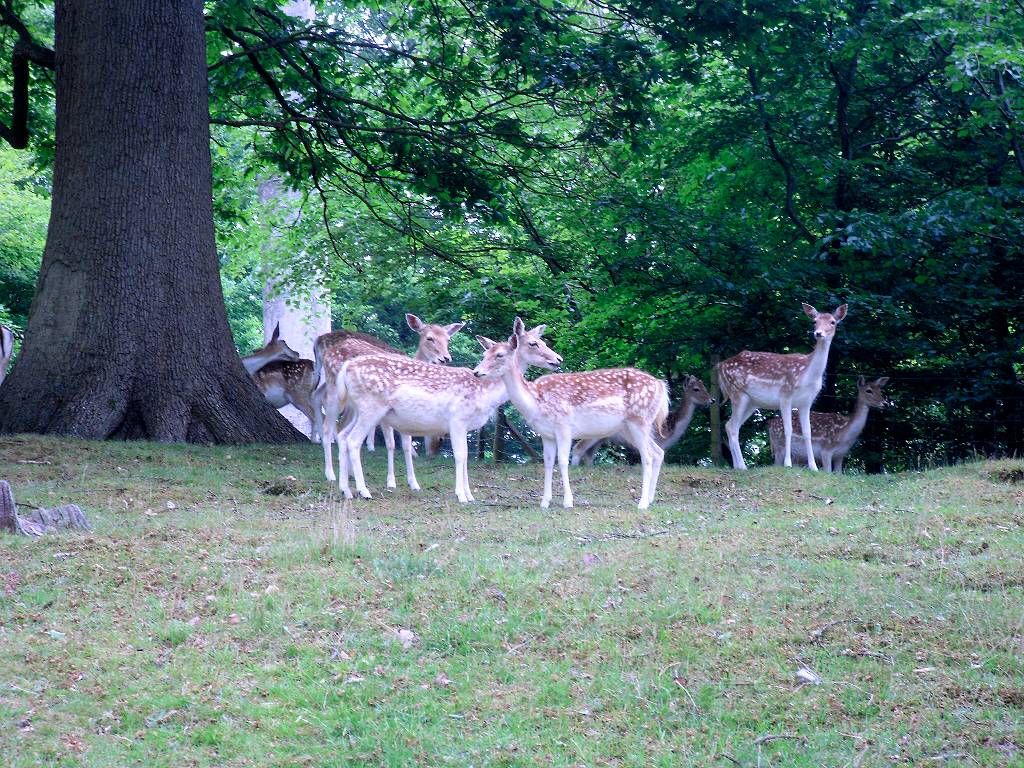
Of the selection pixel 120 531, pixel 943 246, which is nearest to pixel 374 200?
pixel 943 246

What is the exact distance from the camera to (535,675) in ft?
19.5

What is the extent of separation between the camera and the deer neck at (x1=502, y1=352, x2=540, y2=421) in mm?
10477

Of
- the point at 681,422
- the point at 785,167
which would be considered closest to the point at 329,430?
the point at 681,422

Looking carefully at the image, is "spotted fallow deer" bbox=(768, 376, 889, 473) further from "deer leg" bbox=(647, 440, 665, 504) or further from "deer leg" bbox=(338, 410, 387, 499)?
"deer leg" bbox=(338, 410, 387, 499)

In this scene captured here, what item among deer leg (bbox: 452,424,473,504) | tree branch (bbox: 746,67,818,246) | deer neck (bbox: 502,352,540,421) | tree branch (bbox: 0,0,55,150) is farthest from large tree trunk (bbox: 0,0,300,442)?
tree branch (bbox: 746,67,818,246)

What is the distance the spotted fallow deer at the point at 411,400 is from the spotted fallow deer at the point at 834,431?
21.5 ft

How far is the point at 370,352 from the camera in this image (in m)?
12.7

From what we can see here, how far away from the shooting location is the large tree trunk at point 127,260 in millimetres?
12562

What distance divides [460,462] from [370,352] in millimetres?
2517

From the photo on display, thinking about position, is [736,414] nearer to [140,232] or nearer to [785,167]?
[785,167]

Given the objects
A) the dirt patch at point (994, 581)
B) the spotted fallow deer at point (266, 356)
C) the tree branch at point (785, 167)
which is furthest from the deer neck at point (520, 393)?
the spotted fallow deer at point (266, 356)

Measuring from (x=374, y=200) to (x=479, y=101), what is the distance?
2615mm

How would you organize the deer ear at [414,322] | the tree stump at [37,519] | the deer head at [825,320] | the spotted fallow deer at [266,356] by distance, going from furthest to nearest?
the spotted fallow deer at [266,356], the deer head at [825,320], the deer ear at [414,322], the tree stump at [37,519]

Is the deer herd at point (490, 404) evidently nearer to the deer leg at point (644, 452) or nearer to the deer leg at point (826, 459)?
the deer leg at point (644, 452)
